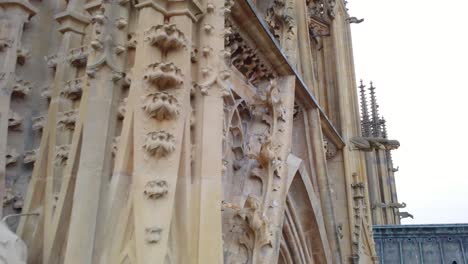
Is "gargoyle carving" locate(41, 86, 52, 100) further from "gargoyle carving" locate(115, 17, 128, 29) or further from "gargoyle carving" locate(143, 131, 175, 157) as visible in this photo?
"gargoyle carving" locate(143, 131, 175, 157)

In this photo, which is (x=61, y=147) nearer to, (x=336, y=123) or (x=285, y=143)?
(x=285, y=143)

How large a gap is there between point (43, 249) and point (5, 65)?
1347 mm

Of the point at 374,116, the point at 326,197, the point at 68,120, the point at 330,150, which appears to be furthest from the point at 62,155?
the point at 374,116

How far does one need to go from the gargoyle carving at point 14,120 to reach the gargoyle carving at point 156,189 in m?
1.26

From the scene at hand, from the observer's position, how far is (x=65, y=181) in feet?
9.09

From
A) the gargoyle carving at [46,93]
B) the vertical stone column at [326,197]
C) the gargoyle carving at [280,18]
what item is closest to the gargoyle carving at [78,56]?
the gargoyle carving at [46,93]

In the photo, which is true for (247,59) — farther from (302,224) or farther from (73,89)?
(73,89)

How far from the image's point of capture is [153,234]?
7.99ft

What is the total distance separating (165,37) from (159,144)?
70cm

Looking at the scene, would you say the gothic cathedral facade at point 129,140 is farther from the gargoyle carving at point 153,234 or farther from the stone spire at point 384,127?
the stone spire at point 384,127

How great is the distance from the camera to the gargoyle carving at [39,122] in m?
3.29

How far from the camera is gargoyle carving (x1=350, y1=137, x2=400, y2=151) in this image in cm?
993

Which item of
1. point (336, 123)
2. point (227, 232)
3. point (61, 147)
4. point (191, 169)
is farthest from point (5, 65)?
point (336, 123)

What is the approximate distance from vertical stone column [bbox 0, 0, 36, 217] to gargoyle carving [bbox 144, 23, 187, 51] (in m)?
1.07
